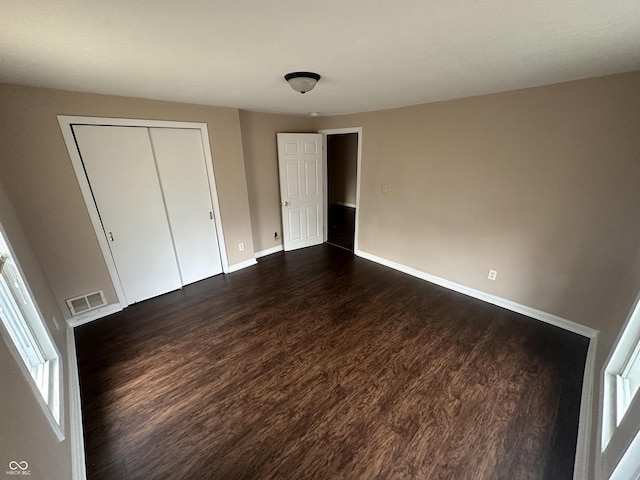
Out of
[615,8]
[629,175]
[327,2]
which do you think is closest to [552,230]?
[629,175]

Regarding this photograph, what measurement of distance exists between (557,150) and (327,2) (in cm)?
241

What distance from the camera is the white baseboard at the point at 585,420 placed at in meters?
1.37

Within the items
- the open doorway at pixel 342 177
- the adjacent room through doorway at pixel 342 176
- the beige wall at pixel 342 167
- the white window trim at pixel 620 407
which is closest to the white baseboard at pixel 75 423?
the white window trim at pixel 620 407

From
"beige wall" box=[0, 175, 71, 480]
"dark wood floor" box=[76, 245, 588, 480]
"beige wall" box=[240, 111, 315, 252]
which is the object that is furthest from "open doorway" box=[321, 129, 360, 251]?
"beige wall" box=[0, 175, 71, 480]

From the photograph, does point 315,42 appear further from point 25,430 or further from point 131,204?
point 131,204

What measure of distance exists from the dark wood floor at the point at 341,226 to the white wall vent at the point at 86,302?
348cm

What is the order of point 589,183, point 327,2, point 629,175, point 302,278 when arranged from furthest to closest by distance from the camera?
→ 1. point 302,278
2. point 589,183
3. point 629,175
4. point 327,2

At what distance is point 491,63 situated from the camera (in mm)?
1653

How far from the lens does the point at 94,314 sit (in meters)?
2.70

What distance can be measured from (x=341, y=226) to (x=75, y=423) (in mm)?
4888

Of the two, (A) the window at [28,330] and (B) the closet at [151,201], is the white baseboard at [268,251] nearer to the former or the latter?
(B) the closet at [151,201]

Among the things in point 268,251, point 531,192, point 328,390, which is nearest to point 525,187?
point 531,192

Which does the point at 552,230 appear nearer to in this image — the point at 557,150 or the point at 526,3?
the point at 557,150

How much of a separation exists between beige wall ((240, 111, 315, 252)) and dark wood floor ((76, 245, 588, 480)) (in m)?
1.53
